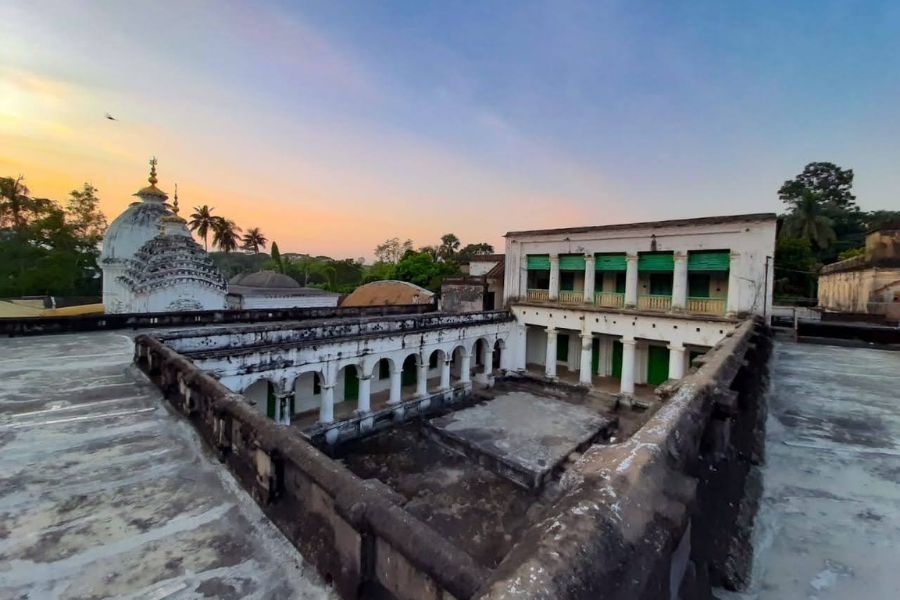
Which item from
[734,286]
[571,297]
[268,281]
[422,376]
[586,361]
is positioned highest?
[734,286]

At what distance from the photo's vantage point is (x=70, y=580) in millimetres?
1973

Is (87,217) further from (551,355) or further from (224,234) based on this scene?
(551,355)

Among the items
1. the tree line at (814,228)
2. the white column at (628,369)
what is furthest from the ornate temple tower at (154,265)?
the tree line at (814,228)

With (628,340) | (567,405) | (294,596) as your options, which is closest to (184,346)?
(294,596)

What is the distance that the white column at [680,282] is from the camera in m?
14.6

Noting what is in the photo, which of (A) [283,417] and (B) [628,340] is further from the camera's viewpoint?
(B) [628,340]

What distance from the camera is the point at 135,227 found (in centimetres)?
1852

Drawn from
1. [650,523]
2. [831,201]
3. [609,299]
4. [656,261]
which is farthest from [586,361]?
[831,201]

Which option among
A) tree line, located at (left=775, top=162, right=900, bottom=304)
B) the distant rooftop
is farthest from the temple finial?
tree line, located at (left=775, top=162, right=900, bottom=304)

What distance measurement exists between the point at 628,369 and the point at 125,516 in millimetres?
15601

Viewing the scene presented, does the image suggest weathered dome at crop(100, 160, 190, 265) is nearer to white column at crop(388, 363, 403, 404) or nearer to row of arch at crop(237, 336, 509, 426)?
row of arch at crop(237, 336, 509, 426)

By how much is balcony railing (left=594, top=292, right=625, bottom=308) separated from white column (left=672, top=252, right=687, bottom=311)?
207 cm

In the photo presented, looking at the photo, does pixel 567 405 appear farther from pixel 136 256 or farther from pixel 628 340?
pixel 136 256

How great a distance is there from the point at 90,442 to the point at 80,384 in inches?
98.7
